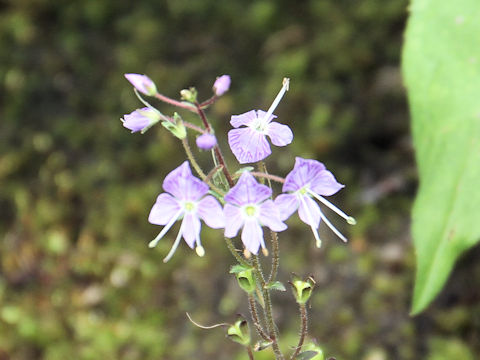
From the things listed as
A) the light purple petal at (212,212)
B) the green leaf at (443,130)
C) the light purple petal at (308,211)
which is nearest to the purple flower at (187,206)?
the light purple petal at (212,212)

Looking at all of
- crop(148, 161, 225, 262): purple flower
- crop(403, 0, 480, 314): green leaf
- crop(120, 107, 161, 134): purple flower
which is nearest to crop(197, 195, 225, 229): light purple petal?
crop(148, 161, 225, 262): purple flower

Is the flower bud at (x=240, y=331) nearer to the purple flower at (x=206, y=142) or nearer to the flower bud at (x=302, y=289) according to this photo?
the flower bud at (x=302, y=289)

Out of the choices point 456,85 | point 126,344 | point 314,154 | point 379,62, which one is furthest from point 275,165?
point 456,85

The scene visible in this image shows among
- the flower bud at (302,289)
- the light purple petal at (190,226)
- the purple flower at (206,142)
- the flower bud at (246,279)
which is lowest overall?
the flower bud at (302,289)

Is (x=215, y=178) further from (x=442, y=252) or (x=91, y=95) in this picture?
(x=91, y=95)

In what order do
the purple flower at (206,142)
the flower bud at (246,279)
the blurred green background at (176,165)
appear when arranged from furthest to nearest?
the blurred green background at (176,165), the flower bud at (246,279), the purple flower at (206,142)

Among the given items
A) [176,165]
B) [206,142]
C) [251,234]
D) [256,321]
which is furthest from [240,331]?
[176,165]

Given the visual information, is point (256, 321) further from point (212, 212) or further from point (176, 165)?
point (176, 165)
